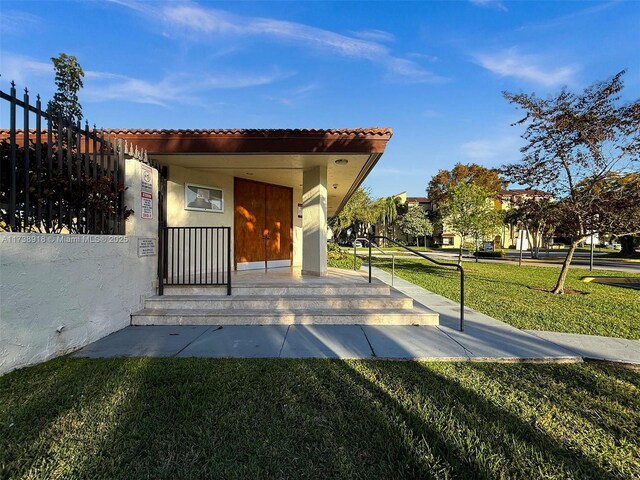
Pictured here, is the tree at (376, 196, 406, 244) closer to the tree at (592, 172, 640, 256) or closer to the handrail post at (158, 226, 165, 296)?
the tree at (592, 172, 640, 256)

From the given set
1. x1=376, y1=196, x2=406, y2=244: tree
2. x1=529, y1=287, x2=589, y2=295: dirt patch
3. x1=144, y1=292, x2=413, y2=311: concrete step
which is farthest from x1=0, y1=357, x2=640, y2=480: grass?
x1=376, y1=196, x2=406, y2=244: tree

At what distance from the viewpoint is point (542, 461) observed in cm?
202

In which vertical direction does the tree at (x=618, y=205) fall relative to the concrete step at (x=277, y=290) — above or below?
above

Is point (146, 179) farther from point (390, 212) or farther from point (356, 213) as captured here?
point (390, 212)

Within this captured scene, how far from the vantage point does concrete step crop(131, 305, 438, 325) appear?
5.00 meters

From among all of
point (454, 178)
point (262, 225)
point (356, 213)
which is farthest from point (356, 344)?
point (454, 178)

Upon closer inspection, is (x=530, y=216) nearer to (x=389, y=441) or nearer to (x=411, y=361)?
(x=411, y=361)

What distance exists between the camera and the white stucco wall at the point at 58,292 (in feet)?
10.5

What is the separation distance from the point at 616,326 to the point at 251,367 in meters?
5.80

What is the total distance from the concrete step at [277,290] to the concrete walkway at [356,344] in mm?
970

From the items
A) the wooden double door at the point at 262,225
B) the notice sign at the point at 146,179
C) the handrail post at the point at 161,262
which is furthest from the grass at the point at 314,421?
the wooden double door at the point at 262,225

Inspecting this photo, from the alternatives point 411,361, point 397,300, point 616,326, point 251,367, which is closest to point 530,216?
point 616,326

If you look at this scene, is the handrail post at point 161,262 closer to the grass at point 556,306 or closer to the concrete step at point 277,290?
the concrete step at point 277,290

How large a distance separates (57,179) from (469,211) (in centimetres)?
1502
